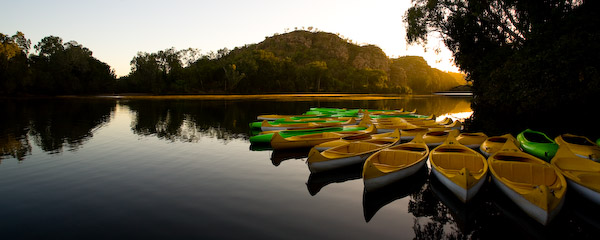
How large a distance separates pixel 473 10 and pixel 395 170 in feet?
78.8

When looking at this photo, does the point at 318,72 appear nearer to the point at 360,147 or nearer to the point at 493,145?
the point at 493,145

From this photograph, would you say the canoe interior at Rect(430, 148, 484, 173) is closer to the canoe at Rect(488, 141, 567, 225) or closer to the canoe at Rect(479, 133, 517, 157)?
the canoe at Rect(488, 141, 567, 225)

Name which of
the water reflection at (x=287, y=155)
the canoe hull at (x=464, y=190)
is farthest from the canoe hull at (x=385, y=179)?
the water reflection at (x=287, y=155)

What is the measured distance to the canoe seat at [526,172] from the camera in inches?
385

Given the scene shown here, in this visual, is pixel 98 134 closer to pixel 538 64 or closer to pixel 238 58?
pixel 538 64

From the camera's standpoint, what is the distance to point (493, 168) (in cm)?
1061

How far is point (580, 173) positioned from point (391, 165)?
233 inches

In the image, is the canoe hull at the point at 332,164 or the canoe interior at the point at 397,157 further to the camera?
the canoe hull at the point at 332,164

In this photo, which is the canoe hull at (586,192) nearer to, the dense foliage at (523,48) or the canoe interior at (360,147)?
the canoe interior at (360,147)

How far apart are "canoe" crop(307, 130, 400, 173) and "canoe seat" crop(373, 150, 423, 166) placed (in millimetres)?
1147

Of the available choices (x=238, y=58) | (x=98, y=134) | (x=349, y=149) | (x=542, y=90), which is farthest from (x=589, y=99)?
(x=238, y=58)

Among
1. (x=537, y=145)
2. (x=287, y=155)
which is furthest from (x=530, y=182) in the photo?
(x=287, y=155)

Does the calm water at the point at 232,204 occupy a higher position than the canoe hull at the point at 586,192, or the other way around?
the canoe hull at the point at 586,192

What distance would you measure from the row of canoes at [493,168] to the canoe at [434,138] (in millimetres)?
2361
